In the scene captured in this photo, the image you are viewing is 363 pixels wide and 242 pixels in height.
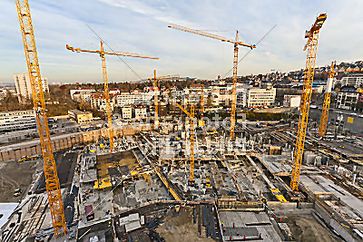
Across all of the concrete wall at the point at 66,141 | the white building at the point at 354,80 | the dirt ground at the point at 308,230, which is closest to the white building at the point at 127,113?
the concrete wall at the point at 66,141

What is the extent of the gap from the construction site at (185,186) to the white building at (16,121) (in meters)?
10.8

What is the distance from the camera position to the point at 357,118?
26.4m

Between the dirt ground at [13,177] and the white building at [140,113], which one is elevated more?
the white building at [140,113]

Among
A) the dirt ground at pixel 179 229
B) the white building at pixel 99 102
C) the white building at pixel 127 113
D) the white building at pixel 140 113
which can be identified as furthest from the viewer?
the white building at pixel 99 102

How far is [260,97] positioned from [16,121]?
48.2m

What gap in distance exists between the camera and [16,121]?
1270 inches

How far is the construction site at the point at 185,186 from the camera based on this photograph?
421 inches

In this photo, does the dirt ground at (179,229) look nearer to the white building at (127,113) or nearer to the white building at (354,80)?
the white building at (127,113)

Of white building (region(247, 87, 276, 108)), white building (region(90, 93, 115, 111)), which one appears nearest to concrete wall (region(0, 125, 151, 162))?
white building (region(90, 93, 115, 111))

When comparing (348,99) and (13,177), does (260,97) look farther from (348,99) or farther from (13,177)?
(13,177)

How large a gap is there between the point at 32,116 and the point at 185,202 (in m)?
34.4

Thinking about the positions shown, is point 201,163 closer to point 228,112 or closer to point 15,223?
point 15,223

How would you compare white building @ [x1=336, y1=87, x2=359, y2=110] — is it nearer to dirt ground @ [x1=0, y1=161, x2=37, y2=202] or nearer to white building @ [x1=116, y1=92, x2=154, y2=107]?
white building @ [x1=116, y1=92, x2=154, y2=107]

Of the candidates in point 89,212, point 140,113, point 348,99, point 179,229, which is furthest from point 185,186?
point 348,99
